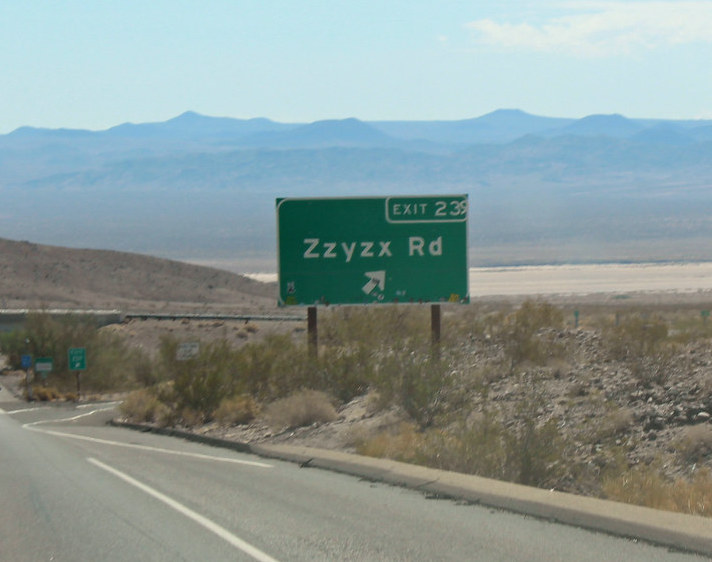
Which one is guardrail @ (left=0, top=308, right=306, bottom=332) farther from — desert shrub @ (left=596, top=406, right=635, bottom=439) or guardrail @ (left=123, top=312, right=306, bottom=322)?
desert shrub @ (left=596, top=406, right=635, bottom=439)

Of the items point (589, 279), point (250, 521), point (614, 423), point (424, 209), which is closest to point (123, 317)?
point (589, 279)

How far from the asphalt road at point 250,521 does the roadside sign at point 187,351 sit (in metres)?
8.41

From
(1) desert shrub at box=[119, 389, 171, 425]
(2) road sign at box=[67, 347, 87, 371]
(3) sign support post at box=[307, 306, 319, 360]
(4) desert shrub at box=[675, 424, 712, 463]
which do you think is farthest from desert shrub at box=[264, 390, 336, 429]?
(2) road sign at box=[67, 347, 87, 371]

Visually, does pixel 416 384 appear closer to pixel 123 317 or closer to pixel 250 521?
pixel 250 521

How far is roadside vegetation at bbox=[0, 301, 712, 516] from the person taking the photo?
45.2ft

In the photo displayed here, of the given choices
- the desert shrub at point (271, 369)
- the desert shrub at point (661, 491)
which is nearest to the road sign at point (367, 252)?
the desert shrub at point (271, 369)

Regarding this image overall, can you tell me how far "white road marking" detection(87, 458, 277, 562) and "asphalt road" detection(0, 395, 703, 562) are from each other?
0.6 inches

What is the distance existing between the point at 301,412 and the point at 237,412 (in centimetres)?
266

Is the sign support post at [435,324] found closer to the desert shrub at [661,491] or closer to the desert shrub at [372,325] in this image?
the desert shrub at [372,325]

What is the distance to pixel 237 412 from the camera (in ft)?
73.2

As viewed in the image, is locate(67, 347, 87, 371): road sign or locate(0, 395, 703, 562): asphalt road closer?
locate(0, 395, 703, 562): asphalt road

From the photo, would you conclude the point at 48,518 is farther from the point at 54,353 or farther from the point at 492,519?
the point at 54,353

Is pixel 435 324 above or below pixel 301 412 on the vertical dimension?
above

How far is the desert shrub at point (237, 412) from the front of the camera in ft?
72.9
